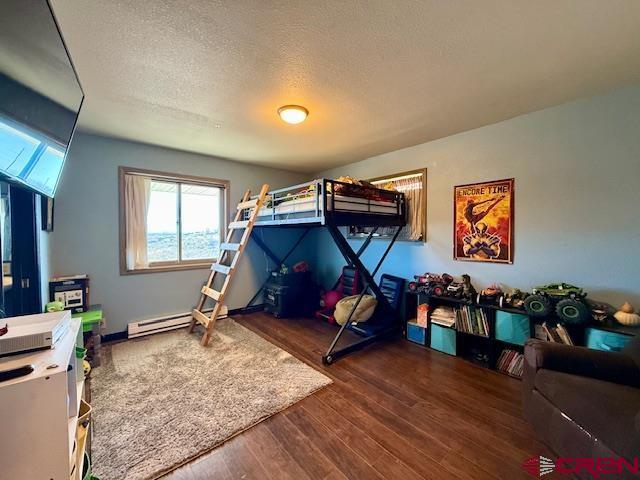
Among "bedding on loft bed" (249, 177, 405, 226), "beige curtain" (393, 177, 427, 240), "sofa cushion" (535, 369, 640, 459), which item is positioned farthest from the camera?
"beige curtain" (393, 177, 427, 240)

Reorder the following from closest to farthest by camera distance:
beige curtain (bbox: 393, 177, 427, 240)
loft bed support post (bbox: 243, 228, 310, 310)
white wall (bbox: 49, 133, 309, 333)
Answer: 1. white wall (bbox: 49, 133, 309, 333)
2. beige curtain (bbox: 393, 177, 427, 240)
3. loft bed support post (bbox: 243, 228, 310, 310)

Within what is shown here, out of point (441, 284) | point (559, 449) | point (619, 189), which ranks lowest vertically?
point (559, 449)

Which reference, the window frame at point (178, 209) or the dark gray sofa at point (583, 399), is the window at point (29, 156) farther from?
the dark gray sofa at point (583, 399)

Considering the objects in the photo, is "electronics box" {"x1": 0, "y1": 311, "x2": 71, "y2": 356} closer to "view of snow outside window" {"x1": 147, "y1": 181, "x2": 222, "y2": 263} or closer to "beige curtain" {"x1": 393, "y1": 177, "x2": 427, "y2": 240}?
"view of snow outside window" {"x1": 147, "y1": 181, "x2": 222, "y2": 263}

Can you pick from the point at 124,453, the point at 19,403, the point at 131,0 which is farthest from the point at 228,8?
the point at 124,453

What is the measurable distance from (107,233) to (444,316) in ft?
13.0

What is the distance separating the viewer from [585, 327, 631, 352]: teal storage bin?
1716mm

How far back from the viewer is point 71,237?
2748mm

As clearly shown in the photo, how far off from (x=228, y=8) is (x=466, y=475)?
2.68m

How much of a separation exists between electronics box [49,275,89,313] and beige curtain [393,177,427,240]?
3.69 m

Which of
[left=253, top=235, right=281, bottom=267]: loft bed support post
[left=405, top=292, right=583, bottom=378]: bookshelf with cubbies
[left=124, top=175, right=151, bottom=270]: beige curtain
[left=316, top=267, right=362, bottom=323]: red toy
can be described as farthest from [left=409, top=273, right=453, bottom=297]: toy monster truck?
[left=124, top=175, right=151, bottom=270]: beige curtain

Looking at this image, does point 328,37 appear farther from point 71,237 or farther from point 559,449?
point 71,237

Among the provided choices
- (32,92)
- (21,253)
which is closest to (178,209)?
(21,253)

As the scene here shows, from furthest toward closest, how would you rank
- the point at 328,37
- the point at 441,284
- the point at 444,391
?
the point at 441,284, the point at 444,391, the point at 328,37
